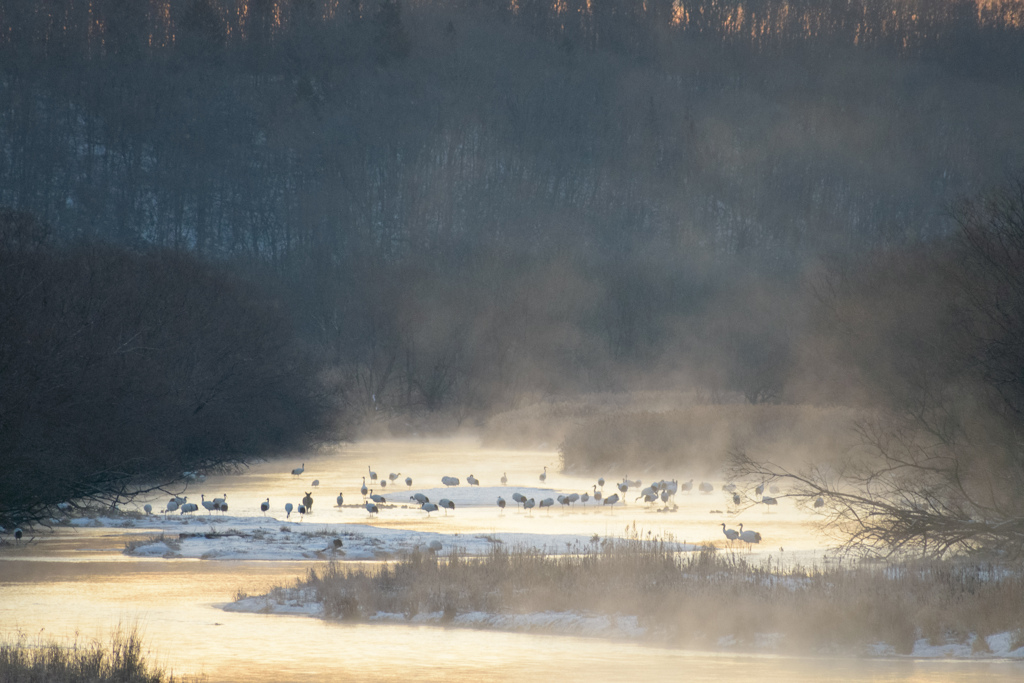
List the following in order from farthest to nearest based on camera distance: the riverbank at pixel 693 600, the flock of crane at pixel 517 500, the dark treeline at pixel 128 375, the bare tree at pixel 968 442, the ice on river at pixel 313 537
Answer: the flock of crane at pixel 517 500, the ice on river at pixel 313 537, the dark treeline at pixel 128 375, the bare tree at pixel 968 442, the riverbank at pixel 693 600

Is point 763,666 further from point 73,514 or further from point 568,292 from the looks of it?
point 568,292

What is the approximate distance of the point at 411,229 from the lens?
146 metres

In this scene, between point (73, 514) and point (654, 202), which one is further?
point (654, 202)

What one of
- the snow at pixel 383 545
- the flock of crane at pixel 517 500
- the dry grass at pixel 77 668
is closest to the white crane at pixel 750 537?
the snow at pixel 383 545

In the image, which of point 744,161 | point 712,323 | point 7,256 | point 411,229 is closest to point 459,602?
point 7,256

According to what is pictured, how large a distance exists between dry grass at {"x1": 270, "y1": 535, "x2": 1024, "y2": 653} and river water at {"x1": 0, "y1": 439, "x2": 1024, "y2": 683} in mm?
771

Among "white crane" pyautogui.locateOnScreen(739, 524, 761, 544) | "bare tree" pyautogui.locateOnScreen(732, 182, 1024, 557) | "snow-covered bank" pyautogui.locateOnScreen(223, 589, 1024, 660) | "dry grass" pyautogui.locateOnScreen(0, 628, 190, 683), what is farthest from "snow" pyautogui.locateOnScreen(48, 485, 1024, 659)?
"dry grass" pyautogui.locateOnScreen(0, 628, 190, 683)

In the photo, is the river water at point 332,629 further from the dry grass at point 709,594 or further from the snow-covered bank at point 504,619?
the dry grass at point 709,594

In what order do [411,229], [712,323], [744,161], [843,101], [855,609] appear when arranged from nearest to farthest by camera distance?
[855,609], [712,323], [411,229], [744,161], [843,101]

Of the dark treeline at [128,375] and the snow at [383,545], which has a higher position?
the dark treeline at [128,375]

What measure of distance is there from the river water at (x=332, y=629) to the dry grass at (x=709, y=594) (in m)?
0.77

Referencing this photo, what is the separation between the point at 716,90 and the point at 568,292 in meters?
80.8

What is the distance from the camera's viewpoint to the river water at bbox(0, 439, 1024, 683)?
16.0m

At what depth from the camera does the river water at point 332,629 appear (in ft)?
52.5
